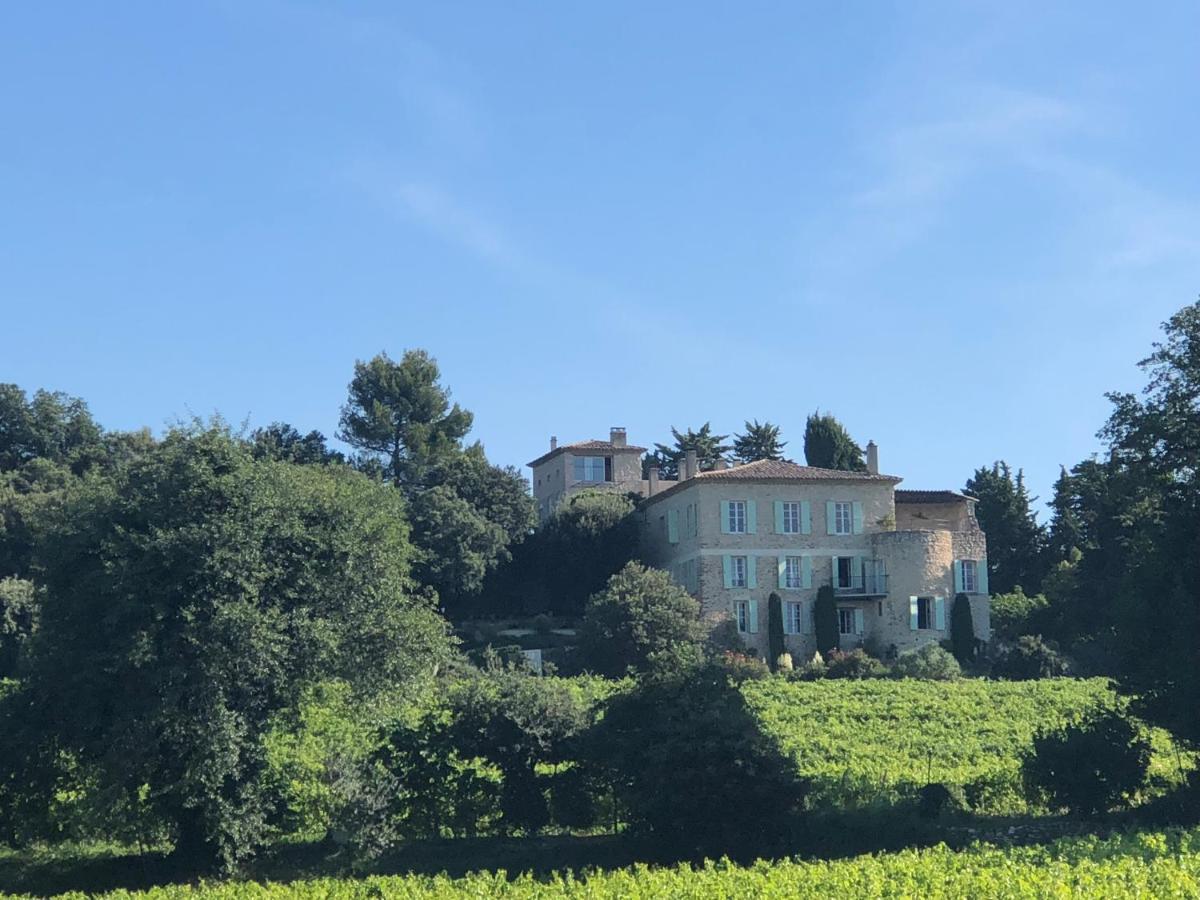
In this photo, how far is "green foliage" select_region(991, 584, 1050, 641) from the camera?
65.2 meters

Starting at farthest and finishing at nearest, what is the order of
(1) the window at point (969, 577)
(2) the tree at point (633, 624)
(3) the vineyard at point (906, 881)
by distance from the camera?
(1) the window at point (969, 577) < (2) the tree at point (633, 624) < (3) the vineyard at point (906, 881)

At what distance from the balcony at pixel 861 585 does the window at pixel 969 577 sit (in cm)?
353

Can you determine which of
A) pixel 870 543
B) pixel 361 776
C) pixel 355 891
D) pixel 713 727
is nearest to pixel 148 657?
pixel 361 776

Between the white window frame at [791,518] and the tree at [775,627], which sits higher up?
the white window frame at [791,518]

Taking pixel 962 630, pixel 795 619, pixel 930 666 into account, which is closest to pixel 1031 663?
pixel 962 630

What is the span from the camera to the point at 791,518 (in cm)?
6531

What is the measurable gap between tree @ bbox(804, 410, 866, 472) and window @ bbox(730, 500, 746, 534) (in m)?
21.3

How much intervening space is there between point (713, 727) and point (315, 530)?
956 centimetres

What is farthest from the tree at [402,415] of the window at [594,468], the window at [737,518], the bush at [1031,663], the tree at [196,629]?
the tree at [196,629]

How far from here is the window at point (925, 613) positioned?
209 feet

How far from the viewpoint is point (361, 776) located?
3338 centimetres

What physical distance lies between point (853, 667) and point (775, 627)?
5.47 m

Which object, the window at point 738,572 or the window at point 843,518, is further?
the window at point 843,518

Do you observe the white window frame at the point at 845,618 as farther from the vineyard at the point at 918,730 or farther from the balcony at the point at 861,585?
the vineyard at the point at 918,730
